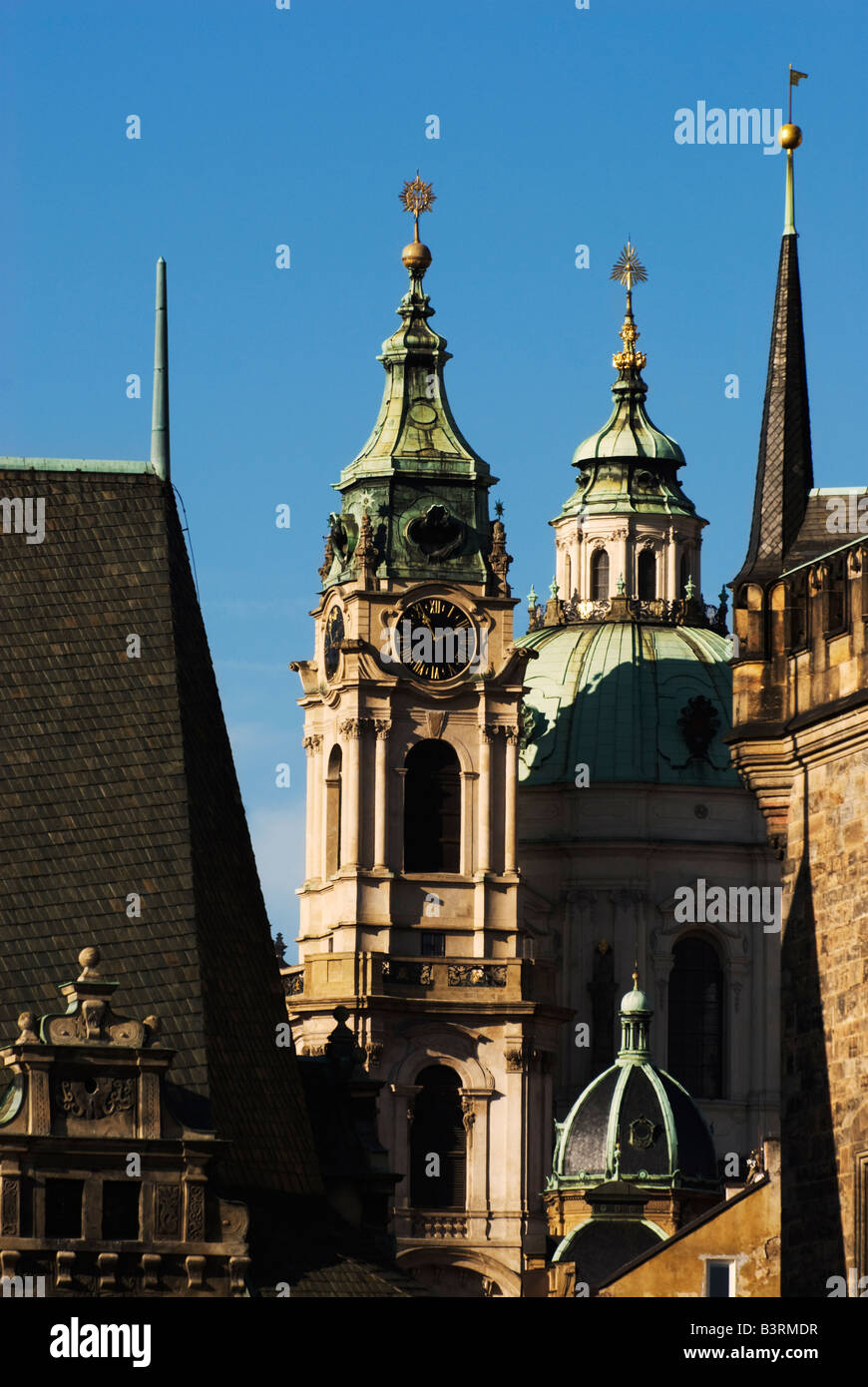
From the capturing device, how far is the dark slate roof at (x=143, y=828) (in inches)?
2586

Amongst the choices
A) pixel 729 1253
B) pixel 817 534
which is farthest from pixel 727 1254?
pixel 817 534

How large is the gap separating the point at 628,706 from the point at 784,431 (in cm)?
10699

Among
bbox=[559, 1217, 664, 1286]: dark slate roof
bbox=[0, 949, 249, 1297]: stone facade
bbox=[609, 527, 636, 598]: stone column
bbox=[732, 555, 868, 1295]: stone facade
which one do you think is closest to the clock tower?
bbox=[609, 527, 636, 598]: stone column

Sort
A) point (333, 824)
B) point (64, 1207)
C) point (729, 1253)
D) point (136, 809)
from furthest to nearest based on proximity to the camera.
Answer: point (333, 824), point (729, 1253), point (136, 809), point (64, 1207)

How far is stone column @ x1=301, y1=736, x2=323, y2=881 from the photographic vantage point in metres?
151

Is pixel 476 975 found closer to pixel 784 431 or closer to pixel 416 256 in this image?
pixel 416 256

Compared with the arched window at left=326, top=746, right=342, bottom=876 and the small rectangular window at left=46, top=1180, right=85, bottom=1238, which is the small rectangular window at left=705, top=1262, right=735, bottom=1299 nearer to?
the small rectangular window at left=46, top=1180, right=85, bottom=1238

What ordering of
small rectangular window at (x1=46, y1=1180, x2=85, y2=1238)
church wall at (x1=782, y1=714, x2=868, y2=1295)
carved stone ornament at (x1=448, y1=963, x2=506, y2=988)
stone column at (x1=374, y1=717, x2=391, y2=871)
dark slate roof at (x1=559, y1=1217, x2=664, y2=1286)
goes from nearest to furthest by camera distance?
church wall at (x1=782, y1=714, x2=868, y2=1295)
small rectangular window at (x1=46, y1=1180, x2=85, y2=1238)
dark slate roof at (x1=559, y1=1217, x2=664, y2=1286)
carved stone ornament at (x1=448, y1=963, x2=506, y2=988)
stone column at (x1=374, y1=717, x2=391, y2=871)

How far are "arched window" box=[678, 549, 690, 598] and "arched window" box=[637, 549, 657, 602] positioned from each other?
101cm

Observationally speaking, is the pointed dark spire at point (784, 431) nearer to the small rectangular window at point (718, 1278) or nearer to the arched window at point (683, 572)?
the small rectangular window at point (718, 1278)

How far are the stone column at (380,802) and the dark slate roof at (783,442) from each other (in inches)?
3458

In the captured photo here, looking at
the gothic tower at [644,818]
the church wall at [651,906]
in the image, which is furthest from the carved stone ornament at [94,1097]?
the church wall at [651,906]

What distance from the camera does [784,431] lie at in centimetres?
5950
